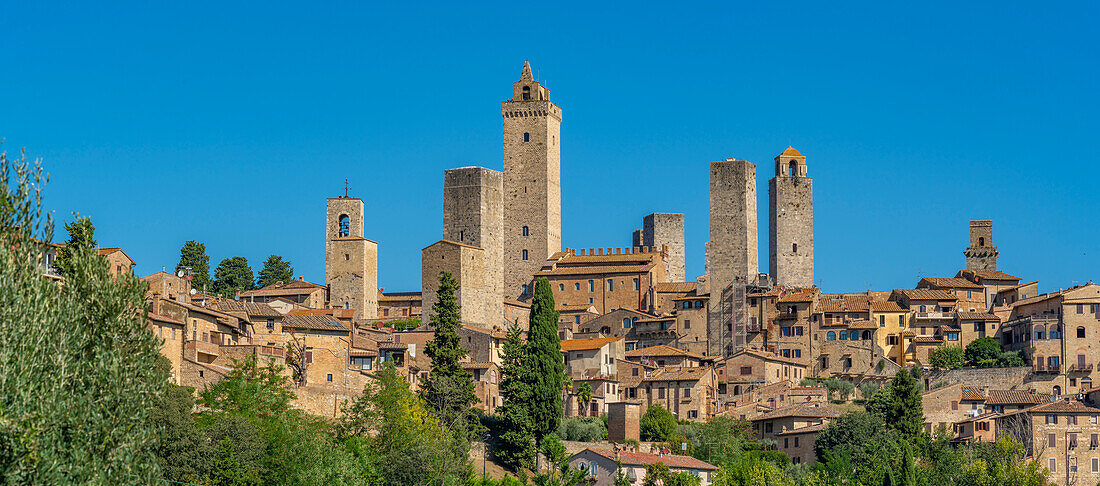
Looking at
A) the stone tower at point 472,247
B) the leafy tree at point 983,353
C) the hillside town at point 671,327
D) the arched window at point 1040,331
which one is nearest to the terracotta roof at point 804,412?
the hillside town at point 671,327

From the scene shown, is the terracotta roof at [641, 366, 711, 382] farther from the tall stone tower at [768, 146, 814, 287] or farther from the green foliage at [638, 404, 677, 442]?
the tall stone tower at [768, 146, 814, 287]

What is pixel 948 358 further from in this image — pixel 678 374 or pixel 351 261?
pixel 351 261

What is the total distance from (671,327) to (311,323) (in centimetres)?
2572

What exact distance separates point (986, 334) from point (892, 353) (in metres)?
4.93

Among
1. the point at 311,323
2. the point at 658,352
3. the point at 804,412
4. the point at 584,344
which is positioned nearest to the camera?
the point at 311,323

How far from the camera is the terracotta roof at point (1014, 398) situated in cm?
7475

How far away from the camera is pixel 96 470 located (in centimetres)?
2864

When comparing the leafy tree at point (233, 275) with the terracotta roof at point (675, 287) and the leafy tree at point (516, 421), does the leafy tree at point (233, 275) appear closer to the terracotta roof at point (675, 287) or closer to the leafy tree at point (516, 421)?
the terracotta roof at point (675, 287)

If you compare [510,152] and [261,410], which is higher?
[510,152]

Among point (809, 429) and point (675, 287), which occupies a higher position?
point (675, 287)

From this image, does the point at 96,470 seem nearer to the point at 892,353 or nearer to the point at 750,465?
the point at 750,465

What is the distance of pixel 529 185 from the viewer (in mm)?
99250

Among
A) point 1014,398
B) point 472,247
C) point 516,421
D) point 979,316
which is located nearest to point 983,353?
point 979,316

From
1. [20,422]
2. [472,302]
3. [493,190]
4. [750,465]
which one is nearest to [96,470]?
[20,422]
